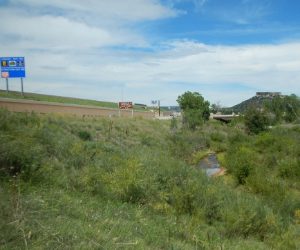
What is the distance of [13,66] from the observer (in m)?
47.1

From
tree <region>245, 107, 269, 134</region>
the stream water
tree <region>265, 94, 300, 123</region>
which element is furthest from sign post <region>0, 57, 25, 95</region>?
tree <region>265, 94, 300, 123</region>

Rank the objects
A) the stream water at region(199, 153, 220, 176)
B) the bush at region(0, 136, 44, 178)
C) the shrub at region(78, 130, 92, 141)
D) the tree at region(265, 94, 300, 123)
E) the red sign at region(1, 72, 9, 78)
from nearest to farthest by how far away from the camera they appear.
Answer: the bush at region(0, 136, 44, 178) → the shrub at region(78, 130, 92, 141) → the red sign at region(1, 72, 9, 78) → the stream water at region(199, 153, 220, 176) → the tree at region(265, 94, 300, 123)

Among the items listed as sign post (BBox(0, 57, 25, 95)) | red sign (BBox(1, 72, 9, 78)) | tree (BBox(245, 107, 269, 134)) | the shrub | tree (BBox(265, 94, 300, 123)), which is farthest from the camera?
tree (BBox(265, 94, 300, 123))

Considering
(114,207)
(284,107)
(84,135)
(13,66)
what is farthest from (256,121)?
(114,207)

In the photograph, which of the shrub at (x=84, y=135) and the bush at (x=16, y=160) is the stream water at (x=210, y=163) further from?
the bush at (x=16, y=160)

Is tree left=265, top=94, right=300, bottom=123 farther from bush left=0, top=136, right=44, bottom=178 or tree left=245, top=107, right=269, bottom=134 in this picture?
bush left=0, top=136, right=44, bottom=178

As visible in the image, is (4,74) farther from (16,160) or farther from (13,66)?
(16,160)

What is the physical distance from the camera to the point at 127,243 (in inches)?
301

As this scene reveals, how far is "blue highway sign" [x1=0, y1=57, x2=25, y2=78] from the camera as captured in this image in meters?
47.0

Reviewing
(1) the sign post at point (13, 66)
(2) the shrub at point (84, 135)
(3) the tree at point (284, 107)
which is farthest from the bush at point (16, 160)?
(3) the tree at point (284, 107)

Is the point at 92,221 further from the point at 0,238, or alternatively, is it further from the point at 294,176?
the point at 294,176

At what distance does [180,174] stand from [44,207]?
1071 centimetres

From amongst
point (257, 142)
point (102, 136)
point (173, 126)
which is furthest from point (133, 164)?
point (173, 126)

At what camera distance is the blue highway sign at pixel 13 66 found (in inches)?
1852
